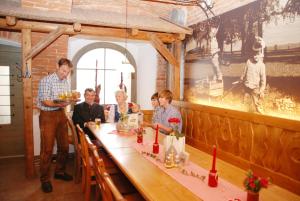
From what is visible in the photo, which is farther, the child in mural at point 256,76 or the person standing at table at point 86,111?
the person standing at table at point 86,111

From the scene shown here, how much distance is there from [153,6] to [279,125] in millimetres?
4364

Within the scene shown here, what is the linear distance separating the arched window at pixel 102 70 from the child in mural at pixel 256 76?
416cm

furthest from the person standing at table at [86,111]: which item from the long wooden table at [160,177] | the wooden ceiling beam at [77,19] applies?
the long wooden table at [160,177]

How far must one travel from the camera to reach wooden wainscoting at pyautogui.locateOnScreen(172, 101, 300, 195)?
2.84 meters

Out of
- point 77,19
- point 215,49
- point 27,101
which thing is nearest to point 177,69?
point 215,49

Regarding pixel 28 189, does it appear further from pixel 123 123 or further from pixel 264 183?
pixel 264 183

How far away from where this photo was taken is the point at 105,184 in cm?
167

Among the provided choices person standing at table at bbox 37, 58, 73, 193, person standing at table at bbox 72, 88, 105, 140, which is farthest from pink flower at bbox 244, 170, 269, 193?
person standing at table at bbox 72, 88, 105, 140

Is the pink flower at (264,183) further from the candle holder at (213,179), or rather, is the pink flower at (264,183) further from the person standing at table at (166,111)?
the person standing at table at (166,111)

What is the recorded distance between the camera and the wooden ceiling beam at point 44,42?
166 inches

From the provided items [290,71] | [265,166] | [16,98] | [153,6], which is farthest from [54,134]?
[153,6]

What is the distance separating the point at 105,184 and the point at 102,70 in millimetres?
6365

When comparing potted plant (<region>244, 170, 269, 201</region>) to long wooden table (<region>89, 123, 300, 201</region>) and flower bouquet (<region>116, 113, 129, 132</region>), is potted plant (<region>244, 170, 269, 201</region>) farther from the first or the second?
flower bouquet (<region>116, 113, 129, 132</region>)

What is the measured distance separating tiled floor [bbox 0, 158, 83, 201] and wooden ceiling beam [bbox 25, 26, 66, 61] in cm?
195
